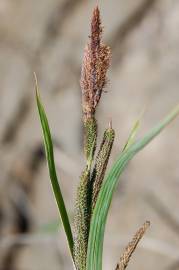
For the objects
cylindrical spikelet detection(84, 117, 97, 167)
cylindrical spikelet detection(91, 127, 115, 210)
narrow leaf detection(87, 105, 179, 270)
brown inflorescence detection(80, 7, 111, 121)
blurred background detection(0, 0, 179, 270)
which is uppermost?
blurred background detection(0, 0, 179, 270)

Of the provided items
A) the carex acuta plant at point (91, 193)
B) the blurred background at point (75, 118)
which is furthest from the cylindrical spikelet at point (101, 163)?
the blurred background at point (75, 118)

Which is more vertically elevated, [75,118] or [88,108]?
[75,118]

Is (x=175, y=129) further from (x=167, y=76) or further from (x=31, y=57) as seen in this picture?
(x=31, y=57)

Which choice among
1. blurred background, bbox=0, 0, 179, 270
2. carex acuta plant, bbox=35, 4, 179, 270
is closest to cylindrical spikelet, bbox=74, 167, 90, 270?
carex acuta plant, bbox=35, 4, 179, 270

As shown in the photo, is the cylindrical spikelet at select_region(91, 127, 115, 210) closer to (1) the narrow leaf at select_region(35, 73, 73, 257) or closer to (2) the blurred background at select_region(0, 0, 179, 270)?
(1) the narrow leaf at select_region(35, 73, 73, 257)

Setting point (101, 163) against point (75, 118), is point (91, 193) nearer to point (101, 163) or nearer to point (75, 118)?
point (101, 163)

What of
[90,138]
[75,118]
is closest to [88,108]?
[90,138]
